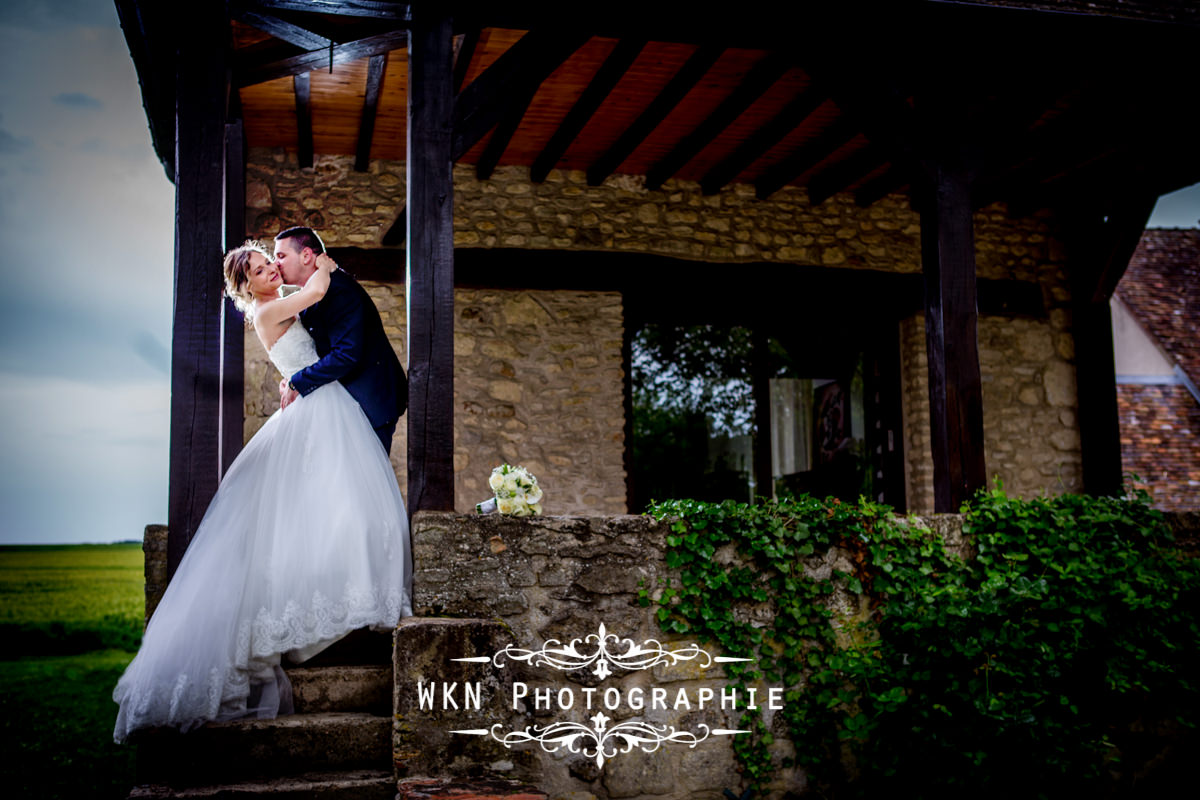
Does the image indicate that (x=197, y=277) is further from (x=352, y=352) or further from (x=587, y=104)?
(x=587, y=104)

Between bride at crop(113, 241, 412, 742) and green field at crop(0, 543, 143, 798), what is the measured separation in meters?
2.51

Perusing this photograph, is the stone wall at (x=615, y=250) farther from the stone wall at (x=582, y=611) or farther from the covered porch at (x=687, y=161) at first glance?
the stone wall at (x=582, y=611)

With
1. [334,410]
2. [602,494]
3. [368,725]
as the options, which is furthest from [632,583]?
[602,494]

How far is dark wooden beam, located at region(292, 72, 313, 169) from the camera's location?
18.0 feet

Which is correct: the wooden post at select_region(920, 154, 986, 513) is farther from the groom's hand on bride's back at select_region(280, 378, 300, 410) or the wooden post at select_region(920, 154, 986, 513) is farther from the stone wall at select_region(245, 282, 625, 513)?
the stone wall at select_region(245, 282, 625, 513)

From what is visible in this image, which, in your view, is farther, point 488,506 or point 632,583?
point 488,506

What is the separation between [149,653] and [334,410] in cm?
113

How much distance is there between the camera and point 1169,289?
16.5m

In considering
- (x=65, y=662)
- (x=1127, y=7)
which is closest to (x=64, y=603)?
(x=65, y=662)

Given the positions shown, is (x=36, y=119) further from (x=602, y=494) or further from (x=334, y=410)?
(x=334, y=410)

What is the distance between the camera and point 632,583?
365 centimetres

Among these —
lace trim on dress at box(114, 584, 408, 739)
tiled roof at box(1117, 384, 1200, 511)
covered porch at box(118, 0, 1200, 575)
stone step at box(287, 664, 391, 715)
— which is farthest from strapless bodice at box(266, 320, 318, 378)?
tiled roof at box(1117, 384, 1200, 511)

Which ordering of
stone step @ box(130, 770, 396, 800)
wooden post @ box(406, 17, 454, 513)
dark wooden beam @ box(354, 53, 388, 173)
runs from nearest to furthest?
stone step @ box(130, 770, 396, 800) → wooden post @ box(406, 17, 454, 513) → dark wooden beam @ box(354, 53, 388, 173)

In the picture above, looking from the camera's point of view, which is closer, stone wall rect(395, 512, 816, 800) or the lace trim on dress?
the lace trim on dress
